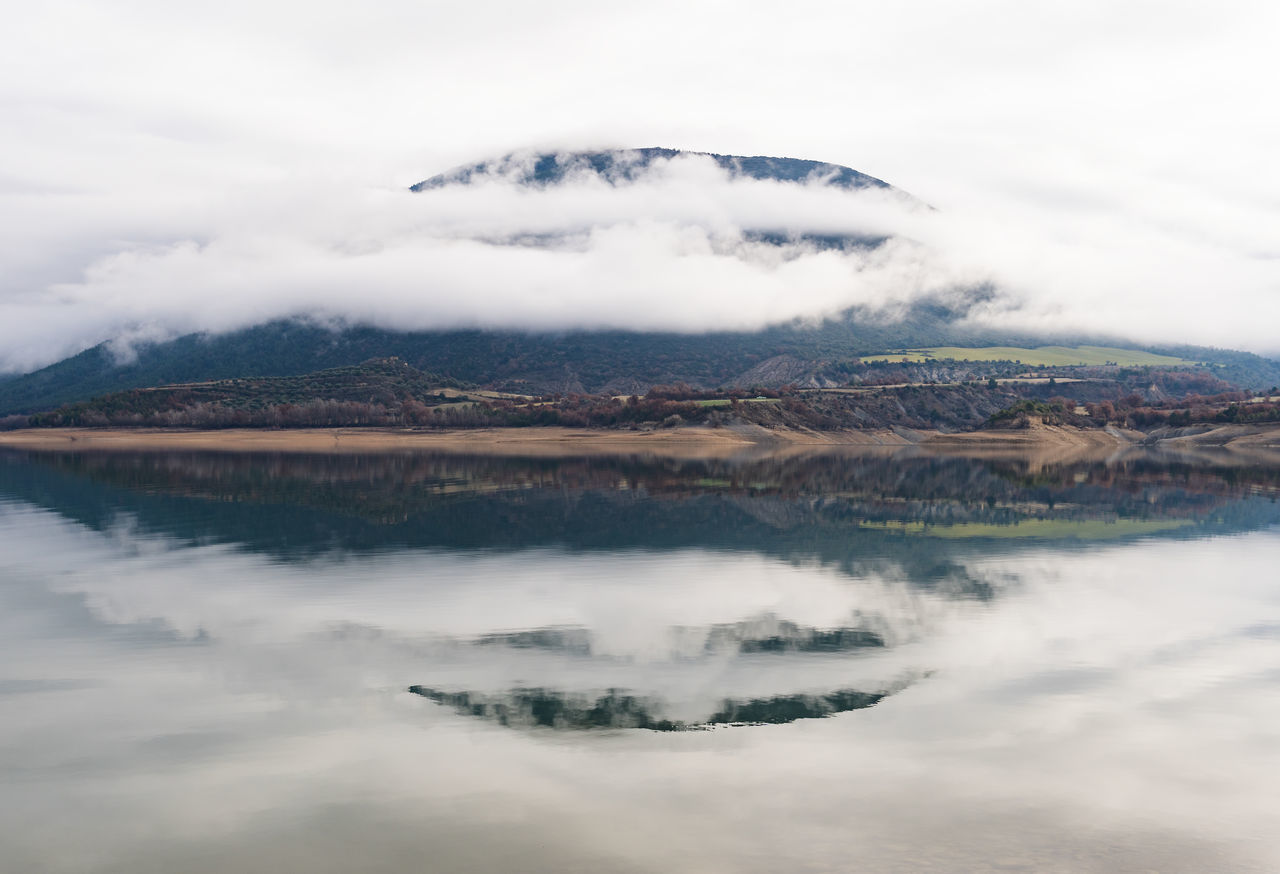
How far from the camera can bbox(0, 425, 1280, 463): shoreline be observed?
12912 centimetres

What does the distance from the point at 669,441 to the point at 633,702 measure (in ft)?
391

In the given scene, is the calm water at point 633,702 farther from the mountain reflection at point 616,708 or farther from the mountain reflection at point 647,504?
the mountain reflection at point 647,504

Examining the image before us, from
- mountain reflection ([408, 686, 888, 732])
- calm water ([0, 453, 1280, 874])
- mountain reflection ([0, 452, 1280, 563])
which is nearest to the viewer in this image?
calm water ([0, 453, 1280, 874])

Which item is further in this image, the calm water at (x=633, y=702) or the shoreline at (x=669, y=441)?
the shoreline at (x=669, y=441)

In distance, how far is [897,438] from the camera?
15338 centimetres

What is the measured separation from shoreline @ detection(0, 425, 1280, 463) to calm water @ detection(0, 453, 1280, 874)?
9022 cm

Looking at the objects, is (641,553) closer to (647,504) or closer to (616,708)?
(616,708)

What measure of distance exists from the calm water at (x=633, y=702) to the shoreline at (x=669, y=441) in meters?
90.2

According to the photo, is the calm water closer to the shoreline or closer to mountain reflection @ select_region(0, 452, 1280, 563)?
mountain reflection @ select_region(0, 452, 1280, 563)

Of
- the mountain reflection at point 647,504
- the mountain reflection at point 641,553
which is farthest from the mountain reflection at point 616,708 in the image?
the mountain reflection at point 647,504

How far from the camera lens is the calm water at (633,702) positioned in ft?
37.7

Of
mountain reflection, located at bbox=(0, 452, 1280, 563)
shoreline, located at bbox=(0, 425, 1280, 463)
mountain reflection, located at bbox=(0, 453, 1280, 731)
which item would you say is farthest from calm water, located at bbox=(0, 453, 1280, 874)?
shoreline, located at bbox=(0, 425, 1280, 463)

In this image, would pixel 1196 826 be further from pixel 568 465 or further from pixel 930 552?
pixel 568 465

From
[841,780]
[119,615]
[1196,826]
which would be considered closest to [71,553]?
[119,615]
